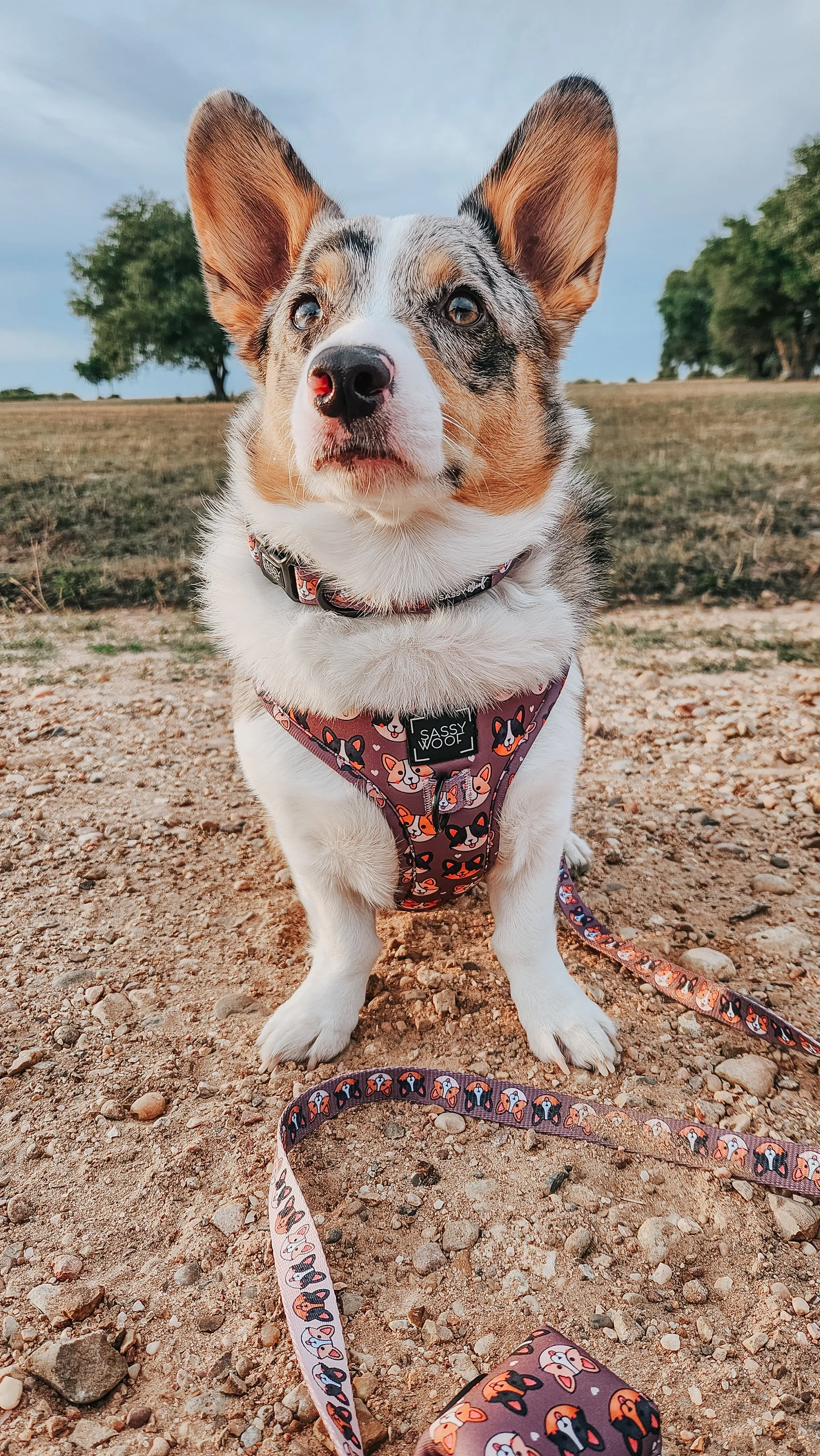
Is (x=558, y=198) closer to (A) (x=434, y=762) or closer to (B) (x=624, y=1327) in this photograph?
(A) (x=434, y=762)

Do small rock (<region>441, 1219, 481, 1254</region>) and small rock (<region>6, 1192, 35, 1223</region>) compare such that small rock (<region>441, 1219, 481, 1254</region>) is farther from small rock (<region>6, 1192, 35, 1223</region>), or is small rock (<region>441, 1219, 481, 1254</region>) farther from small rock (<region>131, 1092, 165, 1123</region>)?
small rock (<region>6, 1192, 35, 1223</region>)

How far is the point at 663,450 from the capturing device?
11.1 metres

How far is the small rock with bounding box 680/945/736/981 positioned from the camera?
272 centimetres

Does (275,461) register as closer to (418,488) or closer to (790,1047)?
(418,488)

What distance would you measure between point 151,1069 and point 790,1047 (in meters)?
1.75

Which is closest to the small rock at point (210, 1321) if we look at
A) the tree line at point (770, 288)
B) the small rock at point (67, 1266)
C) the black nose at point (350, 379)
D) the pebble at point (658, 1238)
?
the small rock at point (67, 1266)

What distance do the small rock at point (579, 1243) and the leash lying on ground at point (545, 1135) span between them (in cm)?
27

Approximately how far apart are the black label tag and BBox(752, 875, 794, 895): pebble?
165 centimetres

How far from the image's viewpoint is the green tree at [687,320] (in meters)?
24.9

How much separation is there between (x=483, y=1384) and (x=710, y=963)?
64.8 inches

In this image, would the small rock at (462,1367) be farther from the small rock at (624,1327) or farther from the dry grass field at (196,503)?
the dry grass field at (196,503)

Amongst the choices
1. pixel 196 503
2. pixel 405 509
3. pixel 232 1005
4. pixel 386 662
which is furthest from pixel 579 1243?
pixel 196 503

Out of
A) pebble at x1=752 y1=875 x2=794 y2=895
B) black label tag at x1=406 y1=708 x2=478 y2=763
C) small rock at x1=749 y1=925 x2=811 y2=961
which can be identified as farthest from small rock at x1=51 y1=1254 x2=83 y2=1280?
pebble at x1=752 y1=875 x2=794 y2=895

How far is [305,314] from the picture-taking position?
2236 mm
